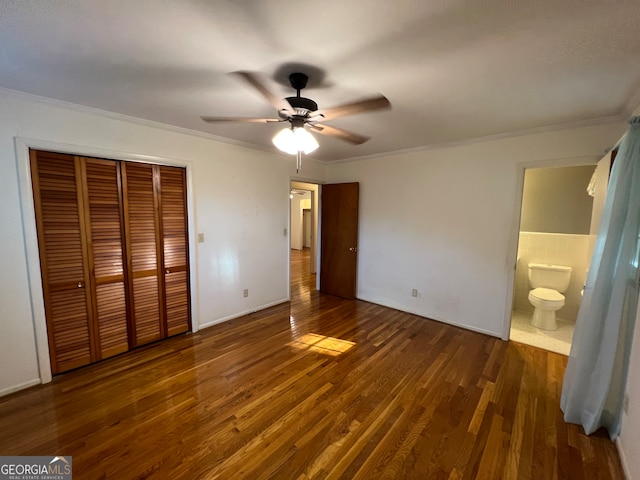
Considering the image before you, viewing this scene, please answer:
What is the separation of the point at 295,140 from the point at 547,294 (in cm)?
374

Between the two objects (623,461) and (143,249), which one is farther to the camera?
(143,249)

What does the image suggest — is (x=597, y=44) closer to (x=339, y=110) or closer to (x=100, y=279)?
(x=339, y=110)

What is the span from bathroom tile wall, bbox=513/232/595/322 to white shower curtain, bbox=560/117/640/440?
2177mm

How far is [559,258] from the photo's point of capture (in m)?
3.71

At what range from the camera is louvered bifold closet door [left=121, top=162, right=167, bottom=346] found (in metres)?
2.67

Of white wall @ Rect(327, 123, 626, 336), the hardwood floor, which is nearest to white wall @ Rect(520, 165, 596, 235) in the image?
white wall @ Rect(327, 123, 626, 336)

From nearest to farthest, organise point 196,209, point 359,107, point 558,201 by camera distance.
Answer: point 359,107 < point 196,209 < point 558,201

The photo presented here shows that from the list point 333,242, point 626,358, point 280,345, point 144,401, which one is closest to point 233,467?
point 144,401

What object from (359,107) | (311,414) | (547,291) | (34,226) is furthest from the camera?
(547,291)

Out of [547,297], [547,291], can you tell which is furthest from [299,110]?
[547,291]

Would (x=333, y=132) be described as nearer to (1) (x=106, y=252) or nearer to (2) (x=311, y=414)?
(2) (x=311, y=414)

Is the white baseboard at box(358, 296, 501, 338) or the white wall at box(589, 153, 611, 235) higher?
the white wall at box(589, 153, 611, 235)

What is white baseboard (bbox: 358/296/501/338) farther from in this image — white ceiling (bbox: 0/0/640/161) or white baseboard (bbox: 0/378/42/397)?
white baseboard (bbox: 0/378/42/397)

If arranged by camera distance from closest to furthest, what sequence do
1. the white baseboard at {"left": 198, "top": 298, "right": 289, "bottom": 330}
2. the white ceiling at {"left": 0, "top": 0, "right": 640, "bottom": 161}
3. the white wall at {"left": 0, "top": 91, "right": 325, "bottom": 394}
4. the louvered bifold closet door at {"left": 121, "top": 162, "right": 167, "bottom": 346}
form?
the white ceiling at {"left": 0, "top": 0, "right": 640, "bottom": 161} < the white wall at {"left": 0, "top": 91, "right": 325, "bottom": 394} < the louvered bifold closet door at {"left": 121, "top": 162, "right": 167, "bottom": 346} < the white baseboard at {"left": 198, "top": 298, "right": 289, "bottom": 330}
